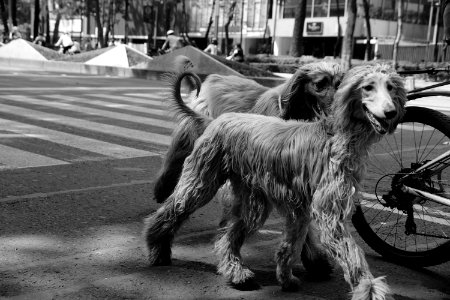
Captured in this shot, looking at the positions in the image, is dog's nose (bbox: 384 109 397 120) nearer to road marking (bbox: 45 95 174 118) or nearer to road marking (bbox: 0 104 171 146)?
road marking (bbox: 0 104 171 146)

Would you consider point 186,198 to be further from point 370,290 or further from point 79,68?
point 79,68

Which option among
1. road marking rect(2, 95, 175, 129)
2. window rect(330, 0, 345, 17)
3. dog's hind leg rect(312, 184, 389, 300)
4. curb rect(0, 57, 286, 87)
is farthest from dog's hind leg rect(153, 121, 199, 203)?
window rect(330, 0, 345, 17)

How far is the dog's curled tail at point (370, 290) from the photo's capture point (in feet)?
10.3

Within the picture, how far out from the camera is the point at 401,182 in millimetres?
4363

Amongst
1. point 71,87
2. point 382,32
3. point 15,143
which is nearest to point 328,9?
point 382,32

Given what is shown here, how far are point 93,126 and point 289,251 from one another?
6921 mm

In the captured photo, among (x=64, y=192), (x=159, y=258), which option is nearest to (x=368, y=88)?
(x=159, y=258)

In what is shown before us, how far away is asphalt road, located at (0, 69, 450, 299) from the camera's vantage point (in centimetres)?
377

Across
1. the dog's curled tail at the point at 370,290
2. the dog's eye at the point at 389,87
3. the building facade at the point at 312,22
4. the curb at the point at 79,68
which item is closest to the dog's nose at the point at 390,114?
the dog's eye at the point at 389,87

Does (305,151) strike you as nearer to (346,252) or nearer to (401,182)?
(346,252)

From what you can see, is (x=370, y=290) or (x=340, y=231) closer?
(x=370, y=290)

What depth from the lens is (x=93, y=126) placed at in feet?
33.5

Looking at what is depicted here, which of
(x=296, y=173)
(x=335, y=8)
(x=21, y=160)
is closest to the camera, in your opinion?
(x=296, y=173)

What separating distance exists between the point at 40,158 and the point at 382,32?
48.2 m
